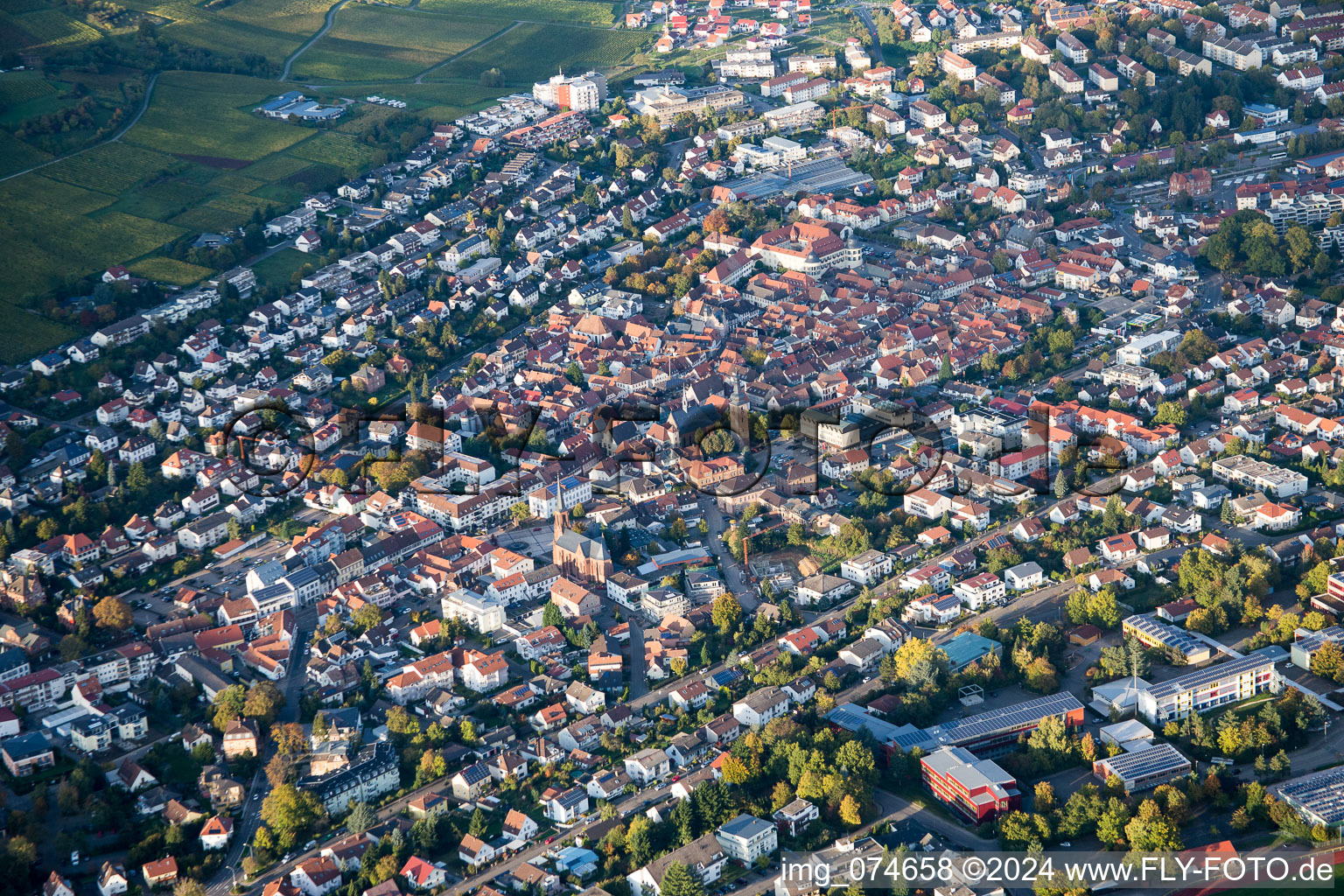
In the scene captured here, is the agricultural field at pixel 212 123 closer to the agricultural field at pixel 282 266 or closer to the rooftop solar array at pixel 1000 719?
the agricultural field at pixel 282 266

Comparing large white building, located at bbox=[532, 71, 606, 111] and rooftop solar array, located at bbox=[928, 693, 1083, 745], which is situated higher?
large white building, located at bbox=[532, 71, 606, 111]

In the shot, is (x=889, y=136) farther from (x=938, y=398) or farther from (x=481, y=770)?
(x=481, y=770)

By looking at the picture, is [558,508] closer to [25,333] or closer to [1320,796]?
[1320,796]

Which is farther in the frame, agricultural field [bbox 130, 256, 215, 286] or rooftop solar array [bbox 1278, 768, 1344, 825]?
agricultural field [bbox 130, 256, 215, 286]

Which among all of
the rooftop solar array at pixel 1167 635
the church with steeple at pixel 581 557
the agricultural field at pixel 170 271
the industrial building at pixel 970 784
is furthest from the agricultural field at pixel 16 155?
the rooftop solar array at pixel 1167 635

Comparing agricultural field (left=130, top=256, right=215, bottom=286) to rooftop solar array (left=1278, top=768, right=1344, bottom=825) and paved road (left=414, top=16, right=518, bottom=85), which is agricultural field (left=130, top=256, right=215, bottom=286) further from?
rooftop solar array (left=1278, top=768, right=1344, bottom=825)

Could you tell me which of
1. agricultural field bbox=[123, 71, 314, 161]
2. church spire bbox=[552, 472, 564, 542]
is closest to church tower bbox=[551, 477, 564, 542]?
church spire bbox=[552, 472, 564, 542]

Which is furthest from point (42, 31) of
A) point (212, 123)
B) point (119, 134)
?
point (212, 123)
